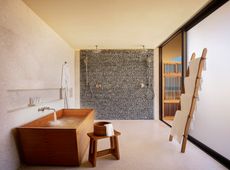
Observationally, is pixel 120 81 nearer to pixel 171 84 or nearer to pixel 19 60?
pixel 171 84

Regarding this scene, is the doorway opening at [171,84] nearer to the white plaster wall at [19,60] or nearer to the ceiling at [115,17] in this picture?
the ceiling at [115,17]

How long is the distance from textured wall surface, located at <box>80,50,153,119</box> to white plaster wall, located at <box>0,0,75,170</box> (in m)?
2.22

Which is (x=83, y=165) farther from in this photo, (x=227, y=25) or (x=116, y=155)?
(x=227, y=25)

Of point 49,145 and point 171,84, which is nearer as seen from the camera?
point 49,145

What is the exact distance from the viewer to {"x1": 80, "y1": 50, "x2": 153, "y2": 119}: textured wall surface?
5.68m

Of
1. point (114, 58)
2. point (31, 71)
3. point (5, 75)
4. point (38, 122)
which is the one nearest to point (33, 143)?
point (38, 122)

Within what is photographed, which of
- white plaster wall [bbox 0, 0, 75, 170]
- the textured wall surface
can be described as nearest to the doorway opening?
the textured wall surface

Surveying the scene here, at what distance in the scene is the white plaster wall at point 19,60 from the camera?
6.71 feet

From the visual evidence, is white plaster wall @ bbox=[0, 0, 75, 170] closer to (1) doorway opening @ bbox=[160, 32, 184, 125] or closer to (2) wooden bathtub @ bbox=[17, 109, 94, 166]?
(2) wooden bathtub @ bbox=[17, 109, 94, 166]

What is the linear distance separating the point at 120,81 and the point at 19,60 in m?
3.62

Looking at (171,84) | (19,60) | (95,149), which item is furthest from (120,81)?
(19,60)

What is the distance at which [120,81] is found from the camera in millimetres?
5684

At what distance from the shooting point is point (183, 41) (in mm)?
3781

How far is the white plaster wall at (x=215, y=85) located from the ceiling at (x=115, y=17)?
1.17ft
